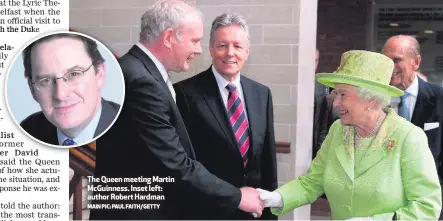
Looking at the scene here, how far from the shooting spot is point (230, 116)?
8.81 feet

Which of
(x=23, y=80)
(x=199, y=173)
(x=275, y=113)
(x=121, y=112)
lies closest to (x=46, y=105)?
(x=23, y=80)

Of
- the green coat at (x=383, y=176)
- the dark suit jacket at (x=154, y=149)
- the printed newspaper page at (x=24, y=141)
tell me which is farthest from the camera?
the printed newspaper page at (x=24, y=141)

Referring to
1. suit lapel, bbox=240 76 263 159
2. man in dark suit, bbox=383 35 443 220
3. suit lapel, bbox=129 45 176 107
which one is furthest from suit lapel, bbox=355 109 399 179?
suit lapel, bbox=129 45 176 107

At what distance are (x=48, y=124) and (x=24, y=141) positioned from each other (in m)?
0.17

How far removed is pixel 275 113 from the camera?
2.72 metres

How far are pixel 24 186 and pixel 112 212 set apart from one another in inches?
19.0

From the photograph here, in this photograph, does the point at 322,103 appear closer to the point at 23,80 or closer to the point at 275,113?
the point at 275,113

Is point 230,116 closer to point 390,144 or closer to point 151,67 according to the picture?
point 151,67

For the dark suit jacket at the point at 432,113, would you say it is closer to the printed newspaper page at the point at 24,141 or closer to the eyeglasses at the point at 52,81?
the eyeglasses at the point at 52,81

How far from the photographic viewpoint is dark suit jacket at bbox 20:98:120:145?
2641 millimetres

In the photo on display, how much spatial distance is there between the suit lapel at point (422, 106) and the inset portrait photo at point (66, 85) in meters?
1.49

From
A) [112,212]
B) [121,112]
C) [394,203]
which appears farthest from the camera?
[112,212]

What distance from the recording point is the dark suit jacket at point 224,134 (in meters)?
2.67

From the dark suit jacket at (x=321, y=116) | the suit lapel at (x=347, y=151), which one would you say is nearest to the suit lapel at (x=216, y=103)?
the dark suit jacket at (x=321, y=116)
